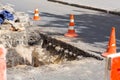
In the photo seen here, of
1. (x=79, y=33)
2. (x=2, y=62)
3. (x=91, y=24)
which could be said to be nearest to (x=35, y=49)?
(x=79, y=33)

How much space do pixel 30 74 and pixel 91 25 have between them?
6.61 m

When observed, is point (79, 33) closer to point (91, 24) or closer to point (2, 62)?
point (91, 24)

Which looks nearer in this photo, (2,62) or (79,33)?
(2,62)

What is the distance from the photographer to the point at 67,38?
9820 mm

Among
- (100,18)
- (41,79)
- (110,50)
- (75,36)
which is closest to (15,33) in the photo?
(75,36)

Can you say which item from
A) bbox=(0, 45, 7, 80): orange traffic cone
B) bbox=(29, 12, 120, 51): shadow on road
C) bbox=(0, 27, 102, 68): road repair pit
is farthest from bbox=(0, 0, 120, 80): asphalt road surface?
bbox=(0, 45, 7, 80): orange traffic cone

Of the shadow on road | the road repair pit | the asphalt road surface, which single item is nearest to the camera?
the asphalt road surface

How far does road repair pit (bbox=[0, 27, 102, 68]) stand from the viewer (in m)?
8.45

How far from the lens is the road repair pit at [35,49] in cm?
845

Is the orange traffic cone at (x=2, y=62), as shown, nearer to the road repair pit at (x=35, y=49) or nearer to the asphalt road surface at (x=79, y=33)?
the asphalt road surface at (x=79, y=33)

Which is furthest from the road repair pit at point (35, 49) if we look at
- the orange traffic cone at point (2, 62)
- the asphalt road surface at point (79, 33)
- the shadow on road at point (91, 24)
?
the orange traffic cone at point (2, 62)

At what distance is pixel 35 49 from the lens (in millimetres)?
9773

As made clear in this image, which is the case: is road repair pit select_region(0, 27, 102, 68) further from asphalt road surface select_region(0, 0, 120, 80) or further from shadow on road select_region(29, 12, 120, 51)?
shadow on road select_region(29, 12, 120, 51)

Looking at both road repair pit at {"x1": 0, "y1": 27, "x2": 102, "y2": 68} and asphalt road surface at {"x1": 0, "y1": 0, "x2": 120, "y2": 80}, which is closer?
asphalt road surface at {"x1": 0, "y1": 0, "x2": 120, "y2": 80}
